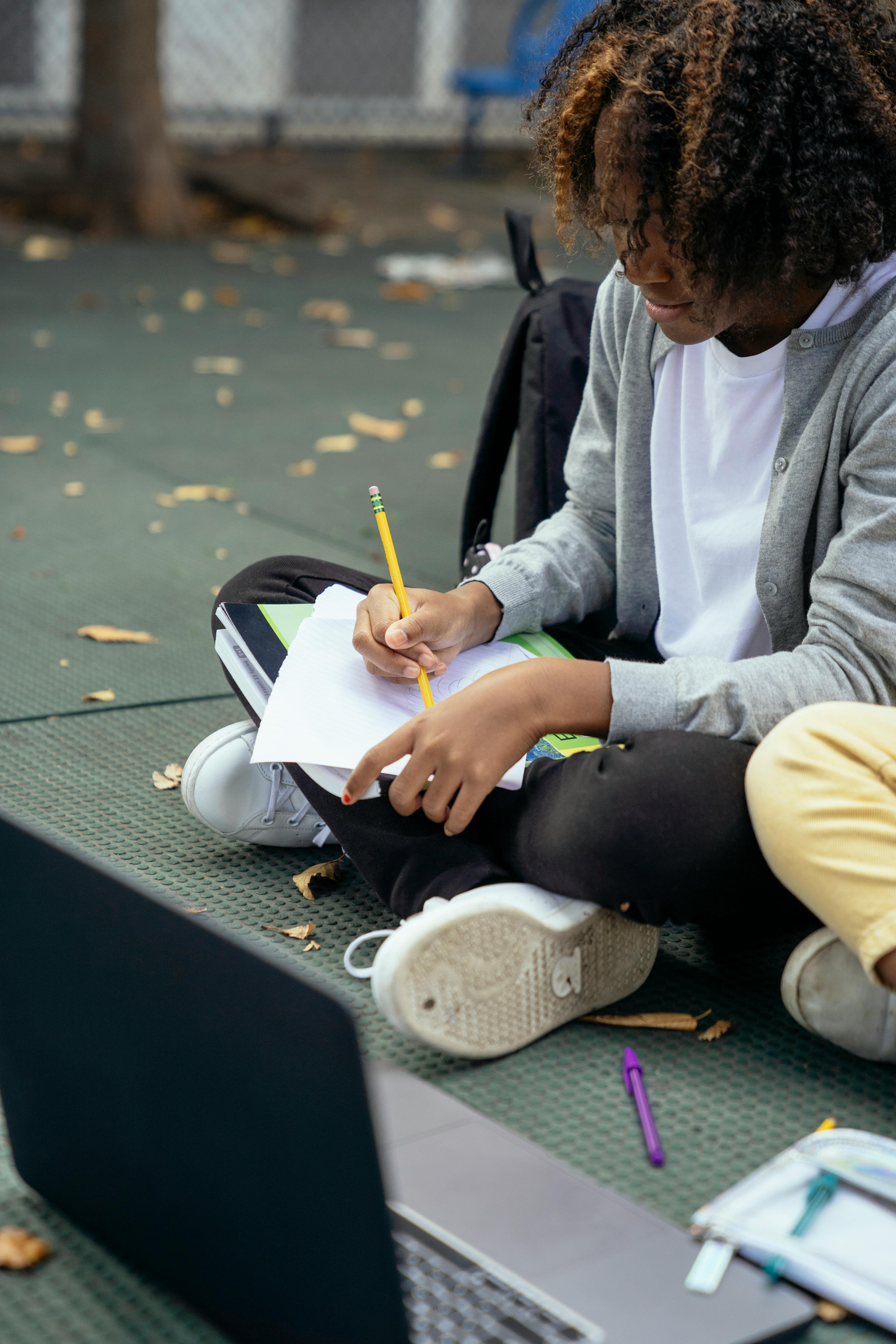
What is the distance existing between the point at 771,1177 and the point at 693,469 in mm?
713

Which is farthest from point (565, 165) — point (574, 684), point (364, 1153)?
point (364, 1153)

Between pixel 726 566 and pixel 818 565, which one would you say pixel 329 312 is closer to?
pixel 726 566

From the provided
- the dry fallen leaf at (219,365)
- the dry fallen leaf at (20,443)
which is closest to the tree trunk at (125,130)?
the dry fallen leaf at (219,365)

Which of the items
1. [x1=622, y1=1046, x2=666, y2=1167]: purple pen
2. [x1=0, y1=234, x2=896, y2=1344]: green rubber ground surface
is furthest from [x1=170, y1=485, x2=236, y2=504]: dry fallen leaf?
[x1=622, y1=1046, x2=666, y2=1167]: purple pen

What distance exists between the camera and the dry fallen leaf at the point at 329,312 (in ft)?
15.9

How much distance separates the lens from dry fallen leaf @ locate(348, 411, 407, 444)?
11.7 ft

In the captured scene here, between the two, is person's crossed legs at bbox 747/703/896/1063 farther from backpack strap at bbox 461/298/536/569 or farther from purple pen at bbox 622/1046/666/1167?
backpack strap at bbox 461/298/536/569

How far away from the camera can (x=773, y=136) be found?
1.16 metres

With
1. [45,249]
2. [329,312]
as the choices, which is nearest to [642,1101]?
[329,312]

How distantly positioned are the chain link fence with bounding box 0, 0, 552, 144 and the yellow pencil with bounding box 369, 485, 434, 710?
6.28 meters

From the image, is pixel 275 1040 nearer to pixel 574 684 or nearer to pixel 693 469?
pixel 574 684

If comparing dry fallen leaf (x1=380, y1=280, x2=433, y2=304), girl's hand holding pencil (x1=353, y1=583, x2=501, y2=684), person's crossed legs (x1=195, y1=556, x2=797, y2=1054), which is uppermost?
girl's hand holding pencil (x1=353, y1=583, x2=501, y2=684)

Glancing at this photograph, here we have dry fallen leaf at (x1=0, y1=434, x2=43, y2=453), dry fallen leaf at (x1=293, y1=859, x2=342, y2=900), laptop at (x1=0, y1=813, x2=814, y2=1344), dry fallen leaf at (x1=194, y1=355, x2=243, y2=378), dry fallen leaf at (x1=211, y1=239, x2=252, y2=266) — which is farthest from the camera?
dry fallen leaf at (x1=211, y1=239, x2=252, y2=266)

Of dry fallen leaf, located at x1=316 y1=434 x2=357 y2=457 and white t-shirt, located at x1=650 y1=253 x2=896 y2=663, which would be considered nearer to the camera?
white t-shirt, located at x1=650 y1=253 x2=896 y2=663
